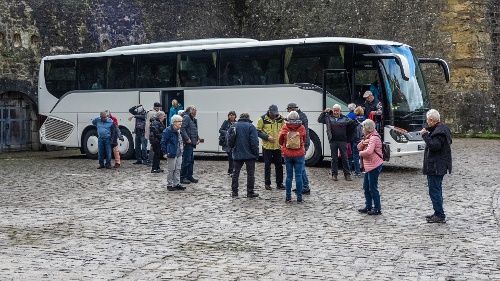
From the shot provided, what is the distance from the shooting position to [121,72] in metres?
24.1

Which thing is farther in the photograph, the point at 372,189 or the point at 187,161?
the point at 187,161

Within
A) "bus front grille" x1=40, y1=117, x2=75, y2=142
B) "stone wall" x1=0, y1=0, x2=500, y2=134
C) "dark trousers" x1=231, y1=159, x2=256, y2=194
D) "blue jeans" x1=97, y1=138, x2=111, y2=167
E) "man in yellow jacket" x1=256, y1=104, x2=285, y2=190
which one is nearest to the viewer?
"dark trousers" x1=231, y1=159, x2=256, y2=194

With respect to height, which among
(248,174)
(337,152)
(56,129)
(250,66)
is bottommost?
(248,174)

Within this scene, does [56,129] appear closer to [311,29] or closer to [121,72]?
[121,72]

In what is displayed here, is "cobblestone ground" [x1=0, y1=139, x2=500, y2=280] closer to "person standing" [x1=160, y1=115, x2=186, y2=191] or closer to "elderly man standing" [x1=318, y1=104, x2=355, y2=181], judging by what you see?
"person standing" [x1=160, y1=115, x2=186, y2=191]

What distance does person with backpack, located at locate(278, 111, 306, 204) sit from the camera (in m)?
13.9

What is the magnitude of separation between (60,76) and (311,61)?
8.39 metres

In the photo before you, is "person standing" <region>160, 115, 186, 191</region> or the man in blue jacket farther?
the man in blue jacket

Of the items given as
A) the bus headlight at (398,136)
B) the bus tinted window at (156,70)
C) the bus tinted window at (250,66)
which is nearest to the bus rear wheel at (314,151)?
the bus tinted window at (250,66)

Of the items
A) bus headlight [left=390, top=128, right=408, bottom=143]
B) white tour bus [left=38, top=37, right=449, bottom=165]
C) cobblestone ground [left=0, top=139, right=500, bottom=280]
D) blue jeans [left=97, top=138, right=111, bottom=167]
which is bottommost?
cobblestone ground [left=0, top=139, right=500, bottom=280]

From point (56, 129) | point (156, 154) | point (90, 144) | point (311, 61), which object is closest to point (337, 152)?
point (311, 61)

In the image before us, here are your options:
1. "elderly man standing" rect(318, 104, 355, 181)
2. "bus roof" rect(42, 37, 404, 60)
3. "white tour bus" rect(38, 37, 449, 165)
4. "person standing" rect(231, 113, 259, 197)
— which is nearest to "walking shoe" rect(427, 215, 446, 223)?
"person standing" rect(231, 113, 259, 197)

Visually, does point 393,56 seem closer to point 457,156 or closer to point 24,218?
point 457,156

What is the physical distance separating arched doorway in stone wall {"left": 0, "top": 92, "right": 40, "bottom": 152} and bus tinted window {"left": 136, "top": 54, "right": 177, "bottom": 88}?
5.94 meters
